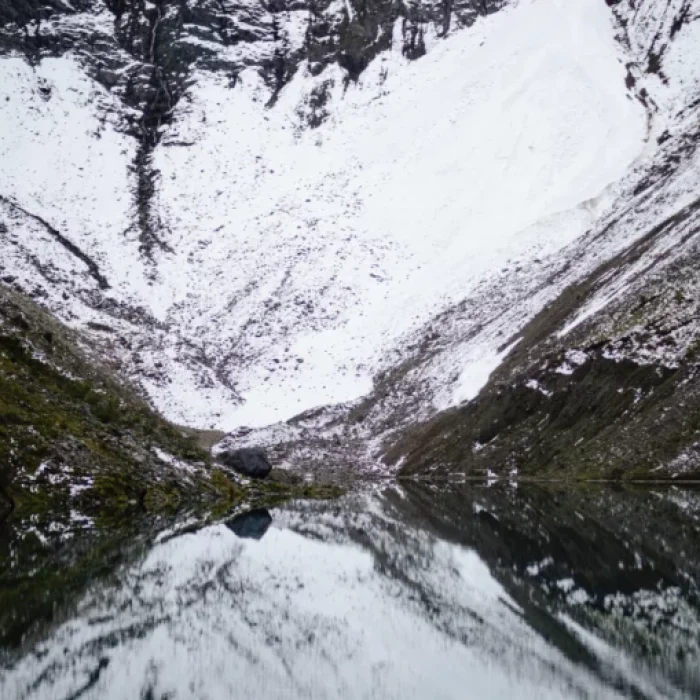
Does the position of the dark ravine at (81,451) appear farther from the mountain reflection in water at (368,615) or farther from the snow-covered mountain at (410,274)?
the snow-covered mountain at (410,274)

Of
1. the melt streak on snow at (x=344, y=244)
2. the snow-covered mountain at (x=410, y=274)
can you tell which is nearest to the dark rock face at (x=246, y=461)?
the snow-covered mountain at (x=410, y=274)

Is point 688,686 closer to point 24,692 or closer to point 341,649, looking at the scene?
point 341,649

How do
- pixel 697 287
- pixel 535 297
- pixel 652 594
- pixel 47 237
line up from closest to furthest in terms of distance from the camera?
1. pixel 652 594
2. pixel 697 287
3. pixel 535 297
4. pixel 47 237

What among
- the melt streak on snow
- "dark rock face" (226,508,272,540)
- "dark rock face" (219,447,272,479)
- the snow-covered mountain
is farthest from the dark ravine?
the melt streak on snow

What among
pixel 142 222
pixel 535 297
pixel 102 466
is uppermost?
pixel 102 466

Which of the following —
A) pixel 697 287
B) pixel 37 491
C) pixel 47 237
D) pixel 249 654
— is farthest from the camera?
pixel 47 237

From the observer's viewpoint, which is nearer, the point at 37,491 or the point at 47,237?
the point at 37,491

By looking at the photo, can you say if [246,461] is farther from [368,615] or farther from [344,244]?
[344,244]

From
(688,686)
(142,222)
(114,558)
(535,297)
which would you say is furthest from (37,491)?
(142,222)

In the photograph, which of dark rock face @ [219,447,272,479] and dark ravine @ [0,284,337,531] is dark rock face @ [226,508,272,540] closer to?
dark ravine @ [0,284,337,531]
